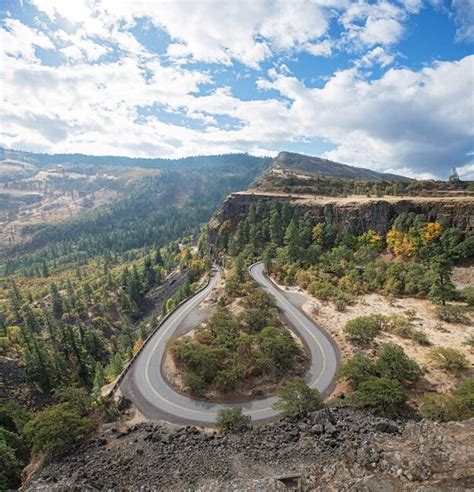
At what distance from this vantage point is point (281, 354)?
40062 mm

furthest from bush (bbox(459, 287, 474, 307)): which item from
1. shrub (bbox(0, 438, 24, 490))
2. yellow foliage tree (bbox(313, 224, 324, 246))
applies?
shrub (bbox(0, 438, 24, 490))

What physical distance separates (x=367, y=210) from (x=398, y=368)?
56.7m

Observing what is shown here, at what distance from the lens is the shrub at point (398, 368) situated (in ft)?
118

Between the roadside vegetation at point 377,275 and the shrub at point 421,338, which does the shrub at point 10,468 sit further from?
the shrub at point 421,338

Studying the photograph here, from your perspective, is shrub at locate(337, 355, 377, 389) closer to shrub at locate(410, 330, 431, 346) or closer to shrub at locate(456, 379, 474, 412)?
shrub at locate(456, 379, 474, 412)

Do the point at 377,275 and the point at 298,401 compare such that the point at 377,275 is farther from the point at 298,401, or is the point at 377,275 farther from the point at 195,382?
the point at 195,382

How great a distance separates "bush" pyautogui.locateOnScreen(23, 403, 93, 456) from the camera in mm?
28516

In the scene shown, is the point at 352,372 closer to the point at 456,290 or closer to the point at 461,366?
the point at 461,366

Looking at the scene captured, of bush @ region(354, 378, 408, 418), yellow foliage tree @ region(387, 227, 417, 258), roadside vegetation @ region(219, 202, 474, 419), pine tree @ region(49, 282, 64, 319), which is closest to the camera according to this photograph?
bush @ region(354, 378, 408, 418)

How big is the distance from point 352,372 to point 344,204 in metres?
63.2

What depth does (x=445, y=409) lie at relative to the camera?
2838 centimetres

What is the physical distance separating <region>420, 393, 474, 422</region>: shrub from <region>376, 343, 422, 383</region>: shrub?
510 cm

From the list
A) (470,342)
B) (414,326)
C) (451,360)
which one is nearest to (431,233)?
(414,326)

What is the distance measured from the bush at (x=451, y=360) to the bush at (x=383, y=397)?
1074cm
